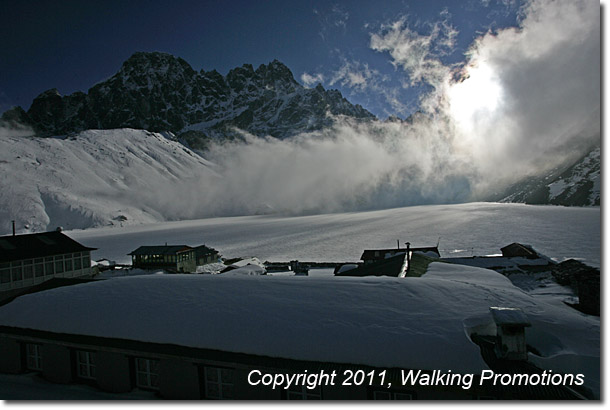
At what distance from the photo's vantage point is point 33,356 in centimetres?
811

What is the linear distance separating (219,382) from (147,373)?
69.9 inches

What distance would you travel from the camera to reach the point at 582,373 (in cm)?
577

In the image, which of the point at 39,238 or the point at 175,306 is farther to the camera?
the point at 39,238

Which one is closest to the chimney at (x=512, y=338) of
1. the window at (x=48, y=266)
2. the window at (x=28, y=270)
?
the window at (x=28, y=270)

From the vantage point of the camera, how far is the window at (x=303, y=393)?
5875mm

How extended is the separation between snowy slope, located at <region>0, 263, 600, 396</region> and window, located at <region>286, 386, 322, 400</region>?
55 cm

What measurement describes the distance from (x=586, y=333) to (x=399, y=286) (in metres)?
3.86

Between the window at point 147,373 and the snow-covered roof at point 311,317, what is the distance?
502mm

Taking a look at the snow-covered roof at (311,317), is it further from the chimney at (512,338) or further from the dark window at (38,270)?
the dark window at (38,270)

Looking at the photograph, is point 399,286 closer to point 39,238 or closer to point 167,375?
point 167,375

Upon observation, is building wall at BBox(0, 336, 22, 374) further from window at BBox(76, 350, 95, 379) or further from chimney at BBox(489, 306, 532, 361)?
chimney at BBox(489, 306, 532, 361)

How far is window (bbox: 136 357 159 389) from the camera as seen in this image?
6945mm

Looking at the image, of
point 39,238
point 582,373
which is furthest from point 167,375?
point 39,238

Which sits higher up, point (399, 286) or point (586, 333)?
point (399, 286)
